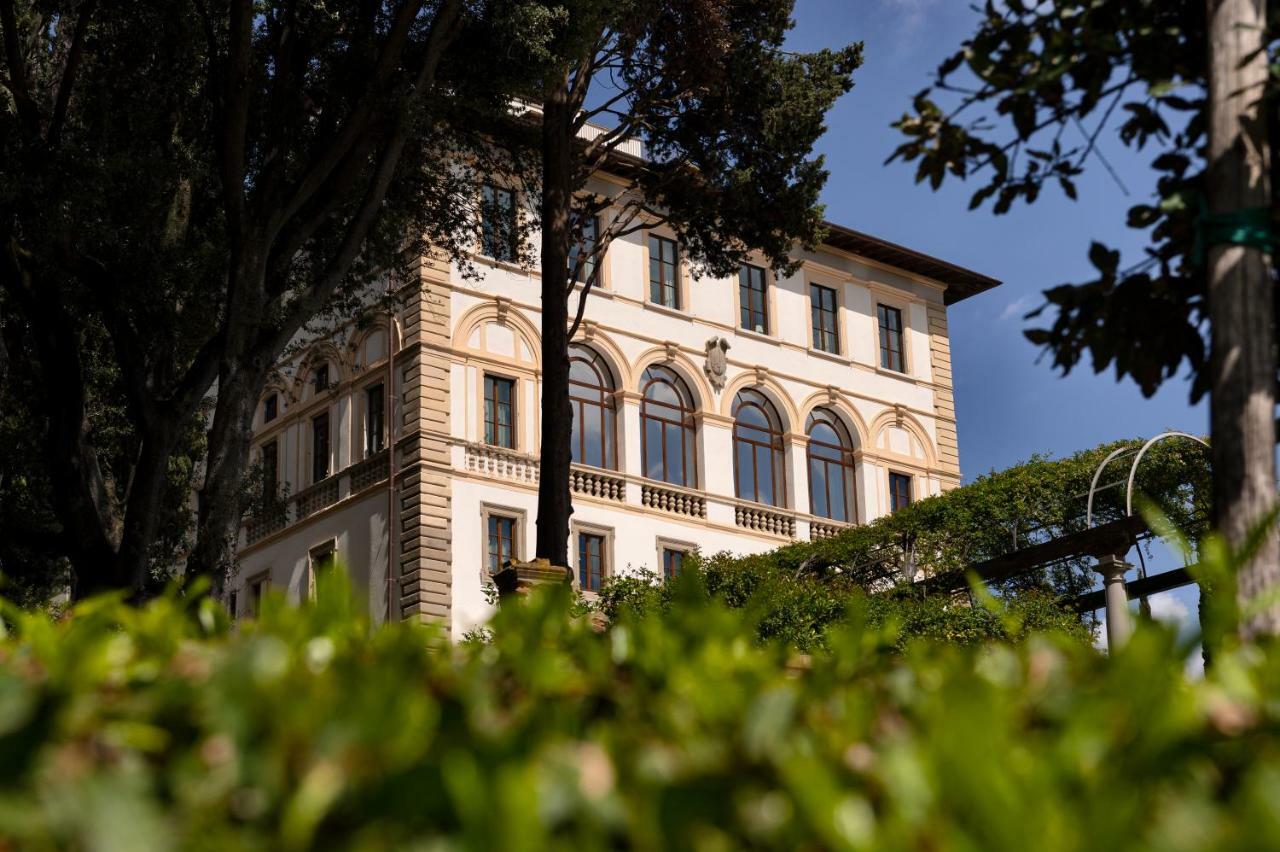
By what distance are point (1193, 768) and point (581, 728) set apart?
63 cm

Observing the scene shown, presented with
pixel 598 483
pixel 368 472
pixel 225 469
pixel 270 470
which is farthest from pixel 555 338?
pixel 270 470

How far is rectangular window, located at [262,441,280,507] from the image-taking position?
34934 millimetres

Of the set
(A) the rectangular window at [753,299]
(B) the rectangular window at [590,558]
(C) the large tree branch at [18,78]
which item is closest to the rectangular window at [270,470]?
(B) the rectangular window at [590,558]

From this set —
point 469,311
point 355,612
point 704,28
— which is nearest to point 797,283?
point 469,311

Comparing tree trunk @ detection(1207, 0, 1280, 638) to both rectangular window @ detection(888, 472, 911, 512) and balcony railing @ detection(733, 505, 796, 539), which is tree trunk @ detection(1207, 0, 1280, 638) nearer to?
balcony railing @ detection(733, 505, 796, 539)

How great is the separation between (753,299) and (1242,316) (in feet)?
111

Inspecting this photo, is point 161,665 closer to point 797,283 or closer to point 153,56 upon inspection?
point 153,56

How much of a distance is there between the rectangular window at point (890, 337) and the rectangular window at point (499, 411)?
11.5 m

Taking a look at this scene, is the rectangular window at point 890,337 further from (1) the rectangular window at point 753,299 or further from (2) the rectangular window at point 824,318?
(1) the rectangular window at point 753,299

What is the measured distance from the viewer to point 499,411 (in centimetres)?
3178

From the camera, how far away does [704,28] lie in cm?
2088

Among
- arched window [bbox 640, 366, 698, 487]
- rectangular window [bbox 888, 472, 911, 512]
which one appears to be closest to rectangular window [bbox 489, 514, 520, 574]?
arched window [bbox 640, 366, 698, 487]

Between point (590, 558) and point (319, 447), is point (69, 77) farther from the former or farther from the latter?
point (319, 447)

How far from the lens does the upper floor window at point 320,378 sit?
34.3 m
